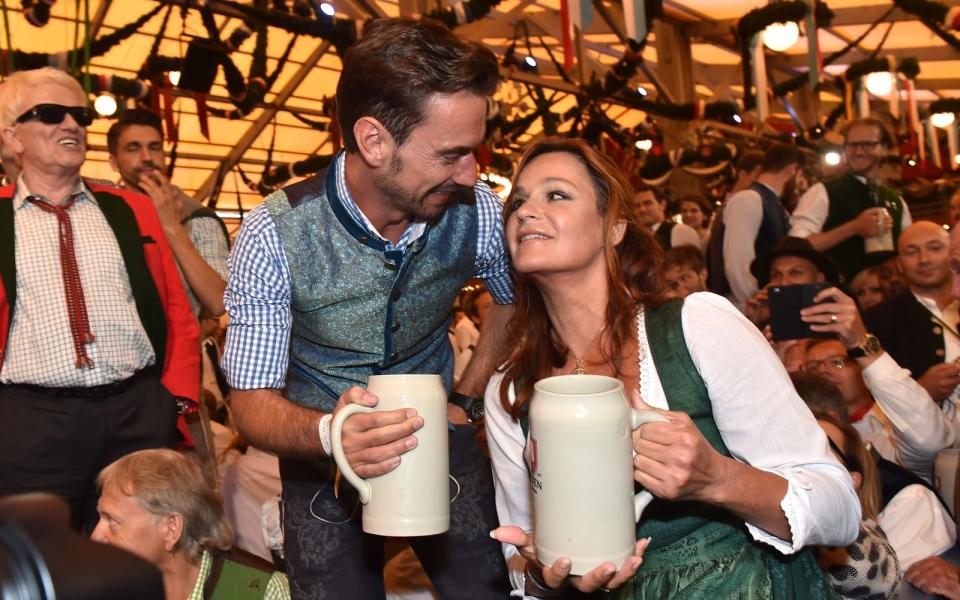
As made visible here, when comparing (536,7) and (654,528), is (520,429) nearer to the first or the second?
(654,528)

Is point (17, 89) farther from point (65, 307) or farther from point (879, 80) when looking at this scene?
point (879, 80)

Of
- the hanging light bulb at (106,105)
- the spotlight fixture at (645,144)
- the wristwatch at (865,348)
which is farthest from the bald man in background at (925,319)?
the spotlight fixture at (645,144)

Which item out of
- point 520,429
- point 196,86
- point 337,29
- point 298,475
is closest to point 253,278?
point 298,475

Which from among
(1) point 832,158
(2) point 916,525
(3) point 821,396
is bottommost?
(2) point 916,525

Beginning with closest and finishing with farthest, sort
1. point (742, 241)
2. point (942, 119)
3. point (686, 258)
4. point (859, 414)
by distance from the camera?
point (859, 414)
point (686, 258)
point (742, 241)
point (942, 119)

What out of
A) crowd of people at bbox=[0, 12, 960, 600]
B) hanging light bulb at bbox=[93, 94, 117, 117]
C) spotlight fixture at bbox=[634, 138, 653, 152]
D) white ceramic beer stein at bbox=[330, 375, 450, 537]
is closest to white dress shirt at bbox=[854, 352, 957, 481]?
crowd of people at bbox=[0, 12, 960, 600]

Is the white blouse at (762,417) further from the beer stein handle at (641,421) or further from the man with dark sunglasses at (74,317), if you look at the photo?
the man with dark sunglasses at (74,317)

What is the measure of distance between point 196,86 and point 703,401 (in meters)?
3.65

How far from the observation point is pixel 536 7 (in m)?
11.6

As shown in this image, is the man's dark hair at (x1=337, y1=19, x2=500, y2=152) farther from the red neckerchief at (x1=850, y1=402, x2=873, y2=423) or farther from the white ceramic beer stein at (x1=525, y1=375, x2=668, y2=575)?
the red neckerchief at (x1=850, y1=402, x2=873, y2=423)

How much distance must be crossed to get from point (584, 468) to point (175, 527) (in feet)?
4.11

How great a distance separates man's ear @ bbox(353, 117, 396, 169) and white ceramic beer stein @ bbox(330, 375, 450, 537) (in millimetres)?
574

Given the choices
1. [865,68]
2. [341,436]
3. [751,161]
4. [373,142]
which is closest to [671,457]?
[341,436]

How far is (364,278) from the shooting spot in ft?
5.78
